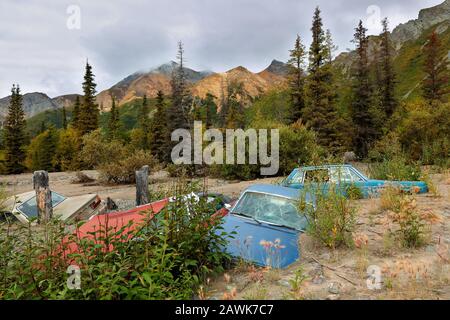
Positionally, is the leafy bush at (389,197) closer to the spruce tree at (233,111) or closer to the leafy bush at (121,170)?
the leafy bush at (121,170)

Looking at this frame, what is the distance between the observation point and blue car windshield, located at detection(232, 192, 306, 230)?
527 centimetres

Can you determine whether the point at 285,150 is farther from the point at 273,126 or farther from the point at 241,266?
the point at 241,266

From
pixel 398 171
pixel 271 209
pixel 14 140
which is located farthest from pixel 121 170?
pixel 14 140

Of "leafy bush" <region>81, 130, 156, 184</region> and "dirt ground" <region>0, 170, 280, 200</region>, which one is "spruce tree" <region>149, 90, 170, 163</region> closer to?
"leafy bush" <region>81, 130, 156, 184</region>

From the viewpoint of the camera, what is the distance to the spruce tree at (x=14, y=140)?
44.1 m

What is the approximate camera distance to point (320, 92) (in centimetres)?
3158

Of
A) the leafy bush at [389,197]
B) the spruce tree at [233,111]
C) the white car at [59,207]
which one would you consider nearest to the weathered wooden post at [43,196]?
the white car at [59,207]

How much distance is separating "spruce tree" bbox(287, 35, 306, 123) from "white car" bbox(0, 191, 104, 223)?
2723 cm

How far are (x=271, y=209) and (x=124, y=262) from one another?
284 centimetres

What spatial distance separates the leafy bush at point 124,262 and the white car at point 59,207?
20.0 feet

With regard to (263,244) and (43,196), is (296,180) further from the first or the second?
(43,196)

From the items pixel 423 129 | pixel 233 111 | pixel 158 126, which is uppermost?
pixel 233 111

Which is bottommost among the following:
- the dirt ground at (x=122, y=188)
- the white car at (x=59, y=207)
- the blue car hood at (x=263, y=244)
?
the dirt ground at (x=122, y=188)

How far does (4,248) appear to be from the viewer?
371 cm
